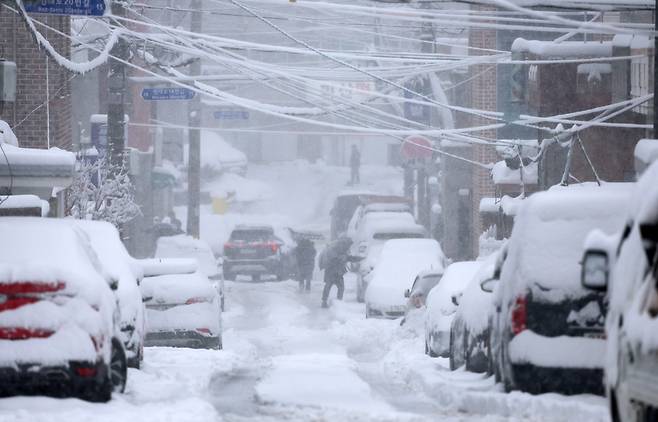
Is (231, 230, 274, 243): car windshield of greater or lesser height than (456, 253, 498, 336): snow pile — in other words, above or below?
below

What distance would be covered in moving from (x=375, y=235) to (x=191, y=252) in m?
7.32

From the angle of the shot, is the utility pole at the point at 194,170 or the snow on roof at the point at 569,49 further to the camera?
the utility pole at the point at 194,170

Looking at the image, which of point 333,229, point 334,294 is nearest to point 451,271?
point 334,294

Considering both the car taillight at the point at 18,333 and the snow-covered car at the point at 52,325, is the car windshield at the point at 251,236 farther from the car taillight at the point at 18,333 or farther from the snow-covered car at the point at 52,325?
the car taillight at the point at 18,333

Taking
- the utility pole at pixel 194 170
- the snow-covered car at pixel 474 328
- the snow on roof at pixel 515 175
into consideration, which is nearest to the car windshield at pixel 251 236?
the utility pole at pixel 194 170

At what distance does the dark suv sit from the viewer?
131ft

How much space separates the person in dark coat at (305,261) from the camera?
37.1 meters

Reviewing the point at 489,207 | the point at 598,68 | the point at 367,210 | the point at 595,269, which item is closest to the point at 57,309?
the point at 595,269

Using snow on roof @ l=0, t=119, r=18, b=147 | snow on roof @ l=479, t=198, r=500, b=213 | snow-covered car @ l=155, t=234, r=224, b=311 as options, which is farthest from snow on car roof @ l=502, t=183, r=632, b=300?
snow on roof @ l=479, t=198, r=500, b=213

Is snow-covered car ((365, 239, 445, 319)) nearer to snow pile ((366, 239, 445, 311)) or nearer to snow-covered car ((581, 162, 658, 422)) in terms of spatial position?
snow pile ((366, 239, 445, 311))

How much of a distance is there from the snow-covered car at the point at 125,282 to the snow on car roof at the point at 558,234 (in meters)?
4.32

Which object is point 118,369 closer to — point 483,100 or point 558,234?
point 558,234

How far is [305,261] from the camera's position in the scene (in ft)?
123

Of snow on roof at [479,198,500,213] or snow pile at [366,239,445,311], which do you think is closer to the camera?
snow pile at [366,239,445,311]
